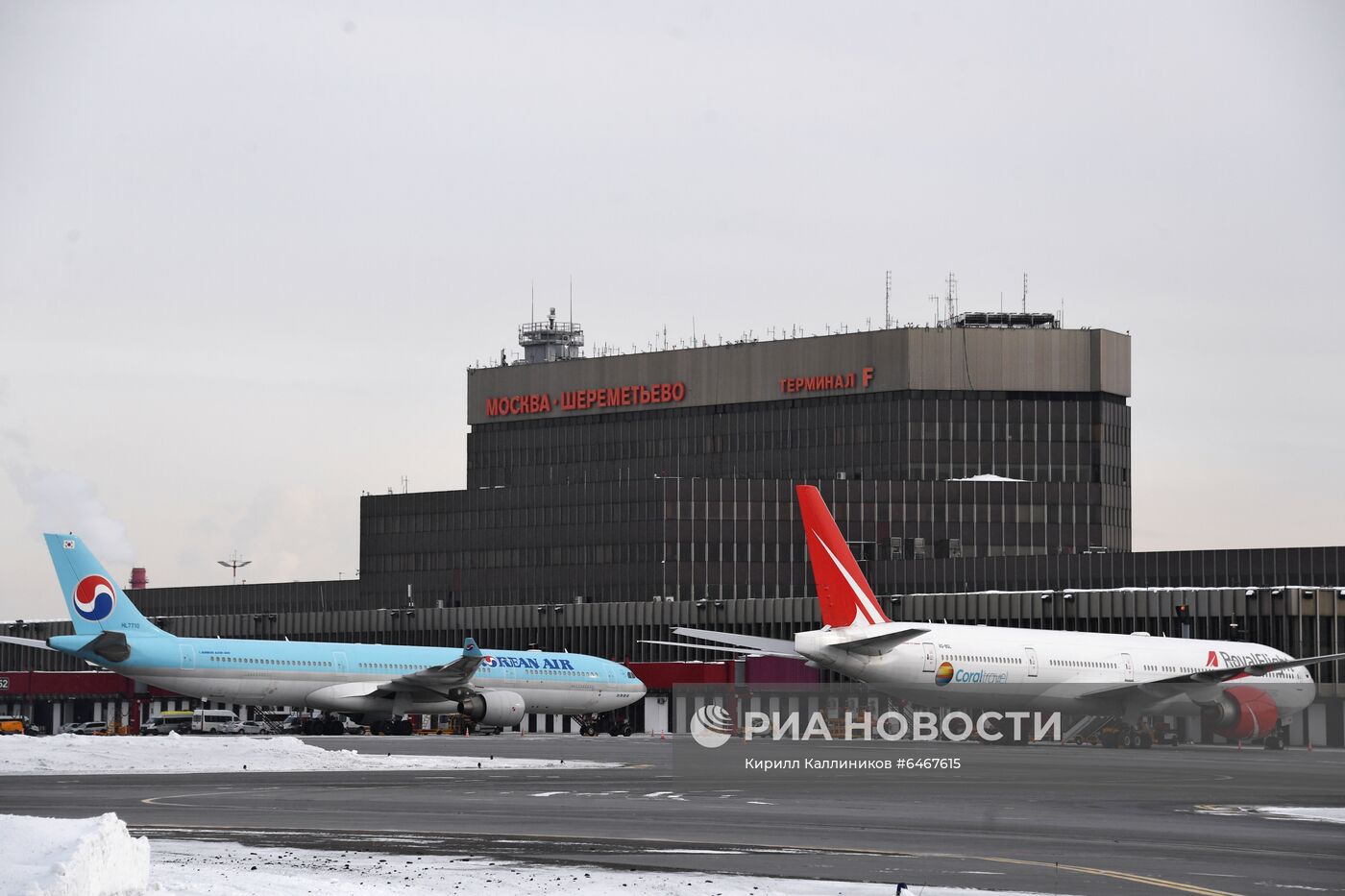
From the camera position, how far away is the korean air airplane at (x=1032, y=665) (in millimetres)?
61375

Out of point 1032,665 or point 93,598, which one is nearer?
point 1032,665

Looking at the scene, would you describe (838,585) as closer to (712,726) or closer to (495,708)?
(712,726)

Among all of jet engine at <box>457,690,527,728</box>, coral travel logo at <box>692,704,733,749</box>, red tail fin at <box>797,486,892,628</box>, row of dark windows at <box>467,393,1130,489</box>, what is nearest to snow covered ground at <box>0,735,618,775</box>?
red tail fin at <box>797,486,892,628</box>

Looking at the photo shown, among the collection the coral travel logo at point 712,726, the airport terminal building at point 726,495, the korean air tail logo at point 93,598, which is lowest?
the coral travel logo at point 712,726

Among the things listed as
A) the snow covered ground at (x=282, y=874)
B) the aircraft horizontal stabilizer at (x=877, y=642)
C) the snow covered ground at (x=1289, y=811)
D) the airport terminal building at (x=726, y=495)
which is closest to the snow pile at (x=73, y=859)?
the snow covered ground at (x=282, y=874)

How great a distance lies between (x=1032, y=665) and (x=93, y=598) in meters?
39.0

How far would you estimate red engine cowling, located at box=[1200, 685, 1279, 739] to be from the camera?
73.9m

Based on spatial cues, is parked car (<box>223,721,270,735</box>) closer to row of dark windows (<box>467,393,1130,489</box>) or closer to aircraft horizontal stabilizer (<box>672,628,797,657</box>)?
aircraft horizontal stabilizer (<box>672,628,797,657</box>)

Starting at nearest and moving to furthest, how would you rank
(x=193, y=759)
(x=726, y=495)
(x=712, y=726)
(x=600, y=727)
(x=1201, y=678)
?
1. (x=193, y=759)
2. (x=1201, y=678)
3. (x=712, y=726)
4. (x=600, y=727)
5. (x=726, y=495)

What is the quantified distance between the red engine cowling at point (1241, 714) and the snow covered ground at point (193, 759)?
30428mm

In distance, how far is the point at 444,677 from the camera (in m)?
80.8

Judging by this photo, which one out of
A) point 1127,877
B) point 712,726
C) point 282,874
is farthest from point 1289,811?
point 712,726

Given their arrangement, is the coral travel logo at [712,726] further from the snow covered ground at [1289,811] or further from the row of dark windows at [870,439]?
the row of dark windows at [870,439]

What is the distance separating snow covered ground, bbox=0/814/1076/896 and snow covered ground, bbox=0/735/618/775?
25.5 meters
